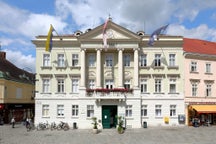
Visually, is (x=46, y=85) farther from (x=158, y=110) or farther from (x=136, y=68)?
(x=158, y=110)

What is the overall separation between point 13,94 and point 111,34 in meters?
22.2

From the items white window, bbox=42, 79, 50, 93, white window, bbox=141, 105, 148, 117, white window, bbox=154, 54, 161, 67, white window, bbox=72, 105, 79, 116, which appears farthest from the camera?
white window, bbox=154, 54, 161, 67

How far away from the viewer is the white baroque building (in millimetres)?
38219

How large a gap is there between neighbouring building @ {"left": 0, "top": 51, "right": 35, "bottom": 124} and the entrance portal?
57.4 feet

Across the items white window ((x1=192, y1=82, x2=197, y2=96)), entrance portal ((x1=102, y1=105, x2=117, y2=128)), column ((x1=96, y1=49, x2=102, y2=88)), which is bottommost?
entrance portal ((x1=102, y1=105, x2=117, y2=128))

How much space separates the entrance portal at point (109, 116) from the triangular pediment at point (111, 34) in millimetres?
10006

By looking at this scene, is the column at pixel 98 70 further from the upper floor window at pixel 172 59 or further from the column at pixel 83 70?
the upper floor window at pixel 172 59

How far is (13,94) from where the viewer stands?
48.5 m

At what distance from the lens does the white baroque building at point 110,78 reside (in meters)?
38.2

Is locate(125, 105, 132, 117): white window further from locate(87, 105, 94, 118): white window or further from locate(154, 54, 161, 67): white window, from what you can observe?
locate(154, 54, 161, 67): white window

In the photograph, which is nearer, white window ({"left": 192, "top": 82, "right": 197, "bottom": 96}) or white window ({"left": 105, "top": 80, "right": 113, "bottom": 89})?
white window ({"left": 105, "top": 80, "right": 113, "bottom": 89})

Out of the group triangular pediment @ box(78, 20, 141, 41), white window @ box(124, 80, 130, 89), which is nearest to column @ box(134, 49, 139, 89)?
white window @ box(124, 80, 130, 89)

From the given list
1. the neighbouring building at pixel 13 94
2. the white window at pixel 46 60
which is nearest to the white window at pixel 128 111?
the white window at pixel 46 60

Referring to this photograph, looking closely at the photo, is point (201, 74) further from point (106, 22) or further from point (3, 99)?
point (3, 99)
